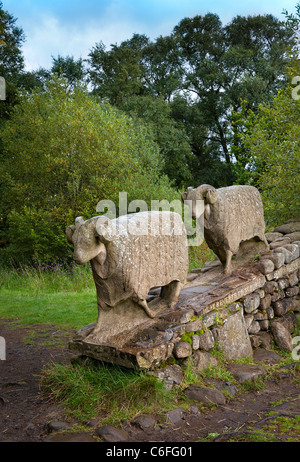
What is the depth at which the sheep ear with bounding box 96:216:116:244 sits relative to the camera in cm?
455

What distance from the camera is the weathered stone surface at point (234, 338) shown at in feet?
18.9

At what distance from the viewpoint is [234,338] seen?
5.95 metres

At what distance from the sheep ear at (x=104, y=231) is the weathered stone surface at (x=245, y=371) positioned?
2430mm

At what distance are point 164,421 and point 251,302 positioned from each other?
2798 mm

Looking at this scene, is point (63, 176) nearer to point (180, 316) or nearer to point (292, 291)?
point (292, 291)

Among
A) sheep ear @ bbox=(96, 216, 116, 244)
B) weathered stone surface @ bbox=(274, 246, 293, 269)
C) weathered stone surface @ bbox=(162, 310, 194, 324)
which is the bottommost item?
weathered stone surface @ bbox=(162, 310, 194, 324)

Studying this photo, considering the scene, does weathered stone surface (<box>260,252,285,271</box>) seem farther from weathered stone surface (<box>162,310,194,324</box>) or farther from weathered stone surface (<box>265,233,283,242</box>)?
weathered stone surface (<box>162,310,194,324</box>)

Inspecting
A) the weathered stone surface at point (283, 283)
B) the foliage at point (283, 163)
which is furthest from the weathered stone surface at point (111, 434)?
the foliage at point (283, 163)

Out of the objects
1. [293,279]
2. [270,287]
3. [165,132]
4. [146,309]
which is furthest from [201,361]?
[165,132]

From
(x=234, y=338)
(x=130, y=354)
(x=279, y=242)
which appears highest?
(x=279, y=242)

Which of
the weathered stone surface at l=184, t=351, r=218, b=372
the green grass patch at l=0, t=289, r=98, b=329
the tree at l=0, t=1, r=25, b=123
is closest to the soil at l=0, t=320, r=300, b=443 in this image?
the weathered stone surface at l=184, t=351, r=218, b=372

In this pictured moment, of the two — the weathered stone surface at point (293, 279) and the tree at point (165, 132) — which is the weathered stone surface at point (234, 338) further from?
the tree at point (165, 132)
